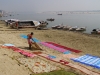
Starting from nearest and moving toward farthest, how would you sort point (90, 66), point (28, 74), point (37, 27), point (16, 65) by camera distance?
point (28, 74) < point (16, 65) < point (90, 66) < point (37, 27)

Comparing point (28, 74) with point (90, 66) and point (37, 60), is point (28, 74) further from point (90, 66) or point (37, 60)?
point (90, 66)

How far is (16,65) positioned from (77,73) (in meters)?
3.46

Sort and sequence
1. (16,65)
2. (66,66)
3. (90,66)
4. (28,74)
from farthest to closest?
(90,66), (66,66), (16,65), (28,74)

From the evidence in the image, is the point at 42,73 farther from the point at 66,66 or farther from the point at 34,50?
the point at 34,50

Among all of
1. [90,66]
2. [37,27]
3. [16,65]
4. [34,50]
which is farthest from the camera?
[37,27]

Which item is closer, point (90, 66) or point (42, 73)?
point (42, 73)

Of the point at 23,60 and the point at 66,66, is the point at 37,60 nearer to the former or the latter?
the point at 23,60

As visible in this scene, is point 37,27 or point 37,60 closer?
point 37,60

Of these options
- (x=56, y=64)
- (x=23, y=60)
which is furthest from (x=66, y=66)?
(x=23, y=60)

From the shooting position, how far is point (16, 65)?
10.4m

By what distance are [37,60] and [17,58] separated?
1292mm

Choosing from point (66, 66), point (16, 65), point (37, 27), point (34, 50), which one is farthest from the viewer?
point (37, 27)

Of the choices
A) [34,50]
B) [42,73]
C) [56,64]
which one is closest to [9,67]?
[42,73]

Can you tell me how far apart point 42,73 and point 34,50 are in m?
5.75
